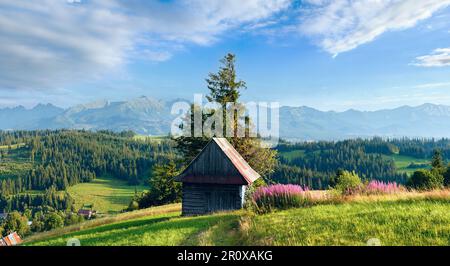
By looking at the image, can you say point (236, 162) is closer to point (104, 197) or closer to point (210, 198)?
point (210, 198)

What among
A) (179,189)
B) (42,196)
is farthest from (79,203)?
(179,189)

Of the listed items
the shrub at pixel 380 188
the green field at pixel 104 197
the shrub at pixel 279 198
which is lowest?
the green field at pixel 104 197

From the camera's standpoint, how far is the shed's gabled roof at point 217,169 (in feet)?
82.9

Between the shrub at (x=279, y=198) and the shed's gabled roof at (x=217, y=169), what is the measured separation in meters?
8.80

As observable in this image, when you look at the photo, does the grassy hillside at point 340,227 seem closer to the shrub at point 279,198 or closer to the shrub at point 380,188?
the shrub at point 279,198

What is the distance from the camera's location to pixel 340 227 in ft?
31.3

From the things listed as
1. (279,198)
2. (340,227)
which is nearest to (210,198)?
(279,198)

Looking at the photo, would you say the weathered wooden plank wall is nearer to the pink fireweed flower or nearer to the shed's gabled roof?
the shed's gabled roof

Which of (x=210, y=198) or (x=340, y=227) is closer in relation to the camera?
(x=340, y=227)

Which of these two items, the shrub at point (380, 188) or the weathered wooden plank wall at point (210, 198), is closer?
the shrub at point (380, 188)

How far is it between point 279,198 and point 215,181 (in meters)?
11.0

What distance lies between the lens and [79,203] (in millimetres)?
173250

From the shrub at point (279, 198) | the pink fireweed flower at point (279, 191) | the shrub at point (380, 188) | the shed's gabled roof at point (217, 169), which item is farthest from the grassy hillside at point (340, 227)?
the shed's gabled roof at point (217, 169)

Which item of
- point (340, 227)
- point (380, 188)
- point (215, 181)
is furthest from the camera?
point (215, 181)
